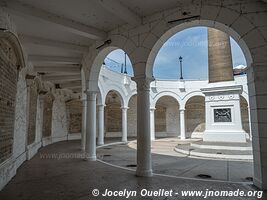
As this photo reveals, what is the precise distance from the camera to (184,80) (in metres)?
20.5

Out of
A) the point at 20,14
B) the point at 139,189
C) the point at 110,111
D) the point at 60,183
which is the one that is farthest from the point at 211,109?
the point at 110,111

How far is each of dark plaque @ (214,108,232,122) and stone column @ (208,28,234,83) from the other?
173 centimetres

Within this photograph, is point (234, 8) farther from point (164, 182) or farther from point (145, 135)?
point (164, 182)

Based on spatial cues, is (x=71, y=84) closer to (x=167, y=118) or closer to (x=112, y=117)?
(x=112, y=117)

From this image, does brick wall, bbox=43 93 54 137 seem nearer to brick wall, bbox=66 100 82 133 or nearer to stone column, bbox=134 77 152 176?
brick wall, bbox=66 100 82 133

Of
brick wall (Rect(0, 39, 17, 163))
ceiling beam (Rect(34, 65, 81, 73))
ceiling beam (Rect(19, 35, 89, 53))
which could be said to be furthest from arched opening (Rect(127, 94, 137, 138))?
brick wall (Rect(0, 39, 17, 163))

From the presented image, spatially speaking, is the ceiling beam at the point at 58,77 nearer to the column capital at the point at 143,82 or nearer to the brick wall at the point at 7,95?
the brick wall at the point at 7,95

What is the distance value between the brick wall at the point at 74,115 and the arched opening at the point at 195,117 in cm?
1166

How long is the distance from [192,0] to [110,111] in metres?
16.8

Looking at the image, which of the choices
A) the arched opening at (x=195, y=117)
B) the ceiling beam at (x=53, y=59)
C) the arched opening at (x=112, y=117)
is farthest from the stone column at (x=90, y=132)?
the arched opening at (x=195, y=117)

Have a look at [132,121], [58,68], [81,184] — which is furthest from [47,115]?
[81,184]

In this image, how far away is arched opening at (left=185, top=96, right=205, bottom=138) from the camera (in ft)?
72.5

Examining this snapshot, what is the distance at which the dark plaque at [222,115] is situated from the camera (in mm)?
11083

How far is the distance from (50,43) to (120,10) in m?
3.07
